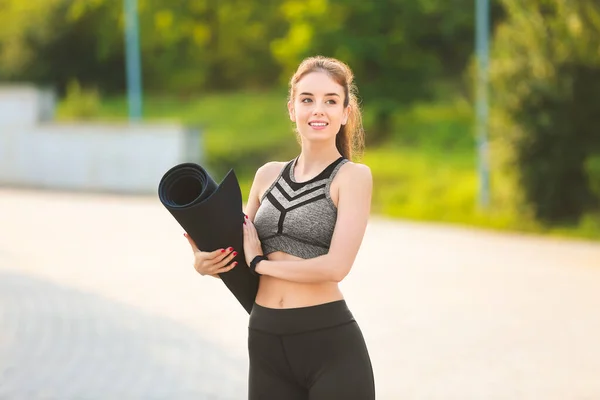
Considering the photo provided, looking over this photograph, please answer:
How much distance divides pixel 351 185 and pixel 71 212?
18.6 m

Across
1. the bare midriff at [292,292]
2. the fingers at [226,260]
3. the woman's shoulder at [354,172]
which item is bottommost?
the bare midriff at [292,292]

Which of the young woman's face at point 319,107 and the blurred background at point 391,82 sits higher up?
the blurred background at point 391,82

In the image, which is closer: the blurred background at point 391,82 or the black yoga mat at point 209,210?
the black yoga mat at point 209,210

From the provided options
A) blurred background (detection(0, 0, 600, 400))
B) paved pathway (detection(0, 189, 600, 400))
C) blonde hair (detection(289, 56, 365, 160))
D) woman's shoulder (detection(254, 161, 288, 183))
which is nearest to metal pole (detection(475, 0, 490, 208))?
blurred background (detection(0, 0, 600, 400))

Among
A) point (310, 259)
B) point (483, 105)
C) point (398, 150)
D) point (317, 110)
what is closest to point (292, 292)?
point (310, 259)

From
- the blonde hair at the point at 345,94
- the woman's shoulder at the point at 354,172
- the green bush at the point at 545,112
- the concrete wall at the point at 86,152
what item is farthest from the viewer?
the concrete wall at the point at 86,152

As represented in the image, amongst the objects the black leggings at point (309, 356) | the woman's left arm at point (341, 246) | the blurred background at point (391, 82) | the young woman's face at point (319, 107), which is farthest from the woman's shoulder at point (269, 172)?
the blurred background at point (391, 82)

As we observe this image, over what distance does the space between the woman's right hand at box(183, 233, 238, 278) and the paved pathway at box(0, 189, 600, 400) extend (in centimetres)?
346

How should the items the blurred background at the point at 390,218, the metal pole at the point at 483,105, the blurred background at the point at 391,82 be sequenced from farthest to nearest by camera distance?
1. the metal pole at the point at 483,105
2. the blurred background at the point at 391,82
3. the blurred background at the point at 390,218

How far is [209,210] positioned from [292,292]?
407mm

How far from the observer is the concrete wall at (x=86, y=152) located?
2858 cm

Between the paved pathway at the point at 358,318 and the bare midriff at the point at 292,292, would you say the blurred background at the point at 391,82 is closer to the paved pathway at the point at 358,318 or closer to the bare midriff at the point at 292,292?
the paved pathway at the point at 358,318

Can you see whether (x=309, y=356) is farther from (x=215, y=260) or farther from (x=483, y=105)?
(x=483, y=105)

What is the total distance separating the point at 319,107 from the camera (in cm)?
354
